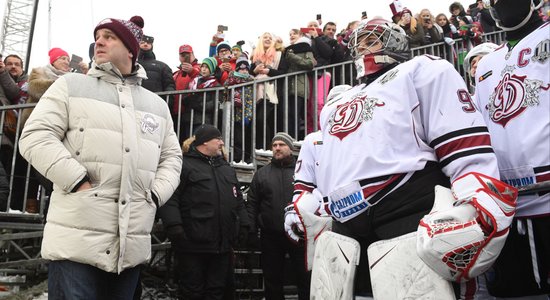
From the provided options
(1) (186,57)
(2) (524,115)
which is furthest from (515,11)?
(1) (186,57)

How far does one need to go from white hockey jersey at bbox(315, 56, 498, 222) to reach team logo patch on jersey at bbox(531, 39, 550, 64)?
19.5 inches

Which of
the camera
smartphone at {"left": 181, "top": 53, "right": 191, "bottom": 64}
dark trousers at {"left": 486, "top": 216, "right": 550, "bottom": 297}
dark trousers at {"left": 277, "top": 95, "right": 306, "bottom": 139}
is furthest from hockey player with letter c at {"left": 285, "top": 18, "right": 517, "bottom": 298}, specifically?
smartphone at {"left": 181, "top": 53, "right": 191, "bottom": 64}

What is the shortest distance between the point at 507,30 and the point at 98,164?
2416 mm

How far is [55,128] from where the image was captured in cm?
292

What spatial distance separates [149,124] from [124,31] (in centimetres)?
61

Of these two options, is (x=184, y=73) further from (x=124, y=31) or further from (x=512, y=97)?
(x=512, y=97)

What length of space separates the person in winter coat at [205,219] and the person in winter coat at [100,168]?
196 centimetres

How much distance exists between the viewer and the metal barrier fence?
19.9 feet

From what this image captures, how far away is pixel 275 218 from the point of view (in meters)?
5.95

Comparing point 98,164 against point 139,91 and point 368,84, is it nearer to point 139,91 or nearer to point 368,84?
point 139,91

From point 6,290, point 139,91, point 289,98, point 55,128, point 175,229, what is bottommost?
point 6,290

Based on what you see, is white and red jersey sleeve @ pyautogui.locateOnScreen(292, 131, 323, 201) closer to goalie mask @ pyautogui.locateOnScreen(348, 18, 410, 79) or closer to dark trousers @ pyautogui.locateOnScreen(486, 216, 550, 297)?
goalie mask @ pyautogui.locateOnScreen(348, 18, 410, 79)

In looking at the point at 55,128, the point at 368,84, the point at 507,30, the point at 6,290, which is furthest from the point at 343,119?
the point at 6,290

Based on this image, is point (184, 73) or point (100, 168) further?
point (184, 73)
